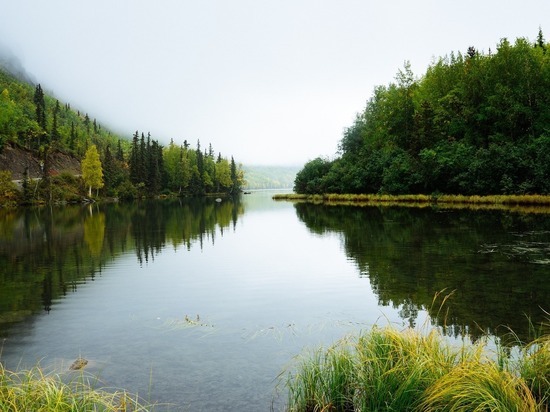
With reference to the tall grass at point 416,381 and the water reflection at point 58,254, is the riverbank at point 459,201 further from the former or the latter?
the tall grass at point 416,381

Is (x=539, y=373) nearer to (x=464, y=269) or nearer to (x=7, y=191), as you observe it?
(x=464, y=269)

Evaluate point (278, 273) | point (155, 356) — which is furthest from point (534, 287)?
point (155, 356)

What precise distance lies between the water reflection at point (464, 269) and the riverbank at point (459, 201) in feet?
53.1

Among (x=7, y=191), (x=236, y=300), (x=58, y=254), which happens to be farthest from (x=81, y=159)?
(x=236, y=300)

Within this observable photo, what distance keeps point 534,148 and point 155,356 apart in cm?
5462

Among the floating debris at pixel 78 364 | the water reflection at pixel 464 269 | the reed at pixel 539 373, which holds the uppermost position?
the reed at pixel 539 373

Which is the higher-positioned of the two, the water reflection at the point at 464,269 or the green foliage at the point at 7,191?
the green foliage at the point at 7,191

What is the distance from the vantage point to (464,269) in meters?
17.3

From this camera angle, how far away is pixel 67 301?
14414mm

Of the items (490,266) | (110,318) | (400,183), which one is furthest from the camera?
(400,183)

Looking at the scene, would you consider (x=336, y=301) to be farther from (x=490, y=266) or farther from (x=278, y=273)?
(x=490, y=266)

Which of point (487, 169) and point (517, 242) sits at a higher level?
point (487, 169)

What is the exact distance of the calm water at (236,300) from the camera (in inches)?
344

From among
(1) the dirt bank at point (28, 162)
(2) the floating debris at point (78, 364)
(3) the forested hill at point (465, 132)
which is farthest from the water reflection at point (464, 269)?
(1) the dirt bank at point (28, 162)
